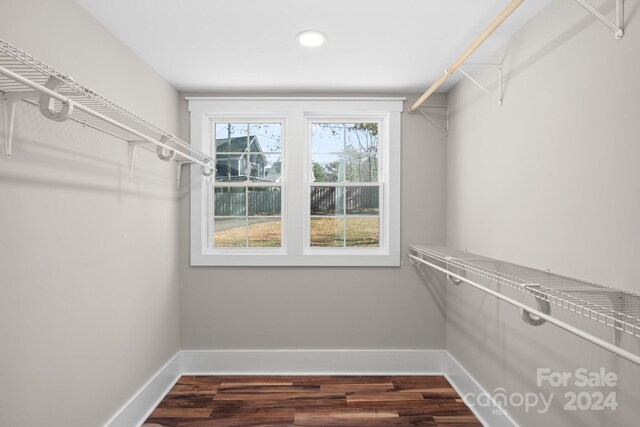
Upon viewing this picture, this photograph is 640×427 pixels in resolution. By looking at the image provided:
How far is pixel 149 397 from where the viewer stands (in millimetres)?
2348

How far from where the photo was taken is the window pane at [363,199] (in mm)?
3053

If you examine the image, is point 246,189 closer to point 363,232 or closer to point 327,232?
point 327,232

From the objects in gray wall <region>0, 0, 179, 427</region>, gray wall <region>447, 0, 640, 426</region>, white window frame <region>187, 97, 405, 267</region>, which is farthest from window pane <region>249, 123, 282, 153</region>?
gray wall <region>447, 0, 640, 426</region>

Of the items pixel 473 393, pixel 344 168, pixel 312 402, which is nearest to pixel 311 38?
pixel 344 168

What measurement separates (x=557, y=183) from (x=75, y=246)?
2129 millimetres

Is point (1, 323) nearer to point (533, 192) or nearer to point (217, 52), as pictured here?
point (217, 52)

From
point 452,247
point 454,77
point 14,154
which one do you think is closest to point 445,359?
point 452,247

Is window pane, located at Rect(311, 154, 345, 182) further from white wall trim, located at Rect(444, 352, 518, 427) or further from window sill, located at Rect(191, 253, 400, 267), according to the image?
white wall trim, located at Rect(444, 352, 518, 427)

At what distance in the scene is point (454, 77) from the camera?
2.59 meters

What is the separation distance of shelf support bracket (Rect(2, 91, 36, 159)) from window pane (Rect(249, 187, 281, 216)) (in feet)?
6.00

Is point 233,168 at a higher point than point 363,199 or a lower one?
higher

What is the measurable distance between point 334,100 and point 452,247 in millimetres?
1444

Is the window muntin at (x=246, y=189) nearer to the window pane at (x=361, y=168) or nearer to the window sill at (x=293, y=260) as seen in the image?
the window sill at (x=293, y=260)

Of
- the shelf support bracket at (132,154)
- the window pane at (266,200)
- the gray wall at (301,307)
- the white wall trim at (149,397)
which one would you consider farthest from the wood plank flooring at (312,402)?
the shelf support bracket at (132,154)
